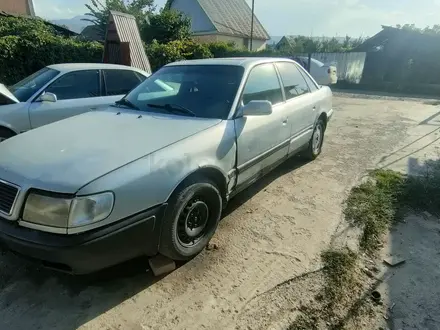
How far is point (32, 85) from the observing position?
503 cm

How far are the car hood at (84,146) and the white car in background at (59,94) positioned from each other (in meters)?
1.67

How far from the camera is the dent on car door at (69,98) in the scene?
473 cm

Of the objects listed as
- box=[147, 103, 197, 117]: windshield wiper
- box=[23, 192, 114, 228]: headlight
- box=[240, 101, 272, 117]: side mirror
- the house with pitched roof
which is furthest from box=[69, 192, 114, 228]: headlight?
the house with pitched roof

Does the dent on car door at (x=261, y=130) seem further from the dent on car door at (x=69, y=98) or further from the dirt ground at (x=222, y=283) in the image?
the dent on car door at (x=69, y=98)

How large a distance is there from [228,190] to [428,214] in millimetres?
2381

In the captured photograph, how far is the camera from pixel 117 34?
A: 10.3 meters

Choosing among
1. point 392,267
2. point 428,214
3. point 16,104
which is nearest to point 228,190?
point 392,267

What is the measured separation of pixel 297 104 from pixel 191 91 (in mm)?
1555

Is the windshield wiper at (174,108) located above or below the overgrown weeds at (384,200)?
above

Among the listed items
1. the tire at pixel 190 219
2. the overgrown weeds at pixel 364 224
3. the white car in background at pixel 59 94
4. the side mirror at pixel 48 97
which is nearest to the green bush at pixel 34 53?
the white car in background at pixel 59 94

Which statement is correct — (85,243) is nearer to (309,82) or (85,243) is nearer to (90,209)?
(90,209)

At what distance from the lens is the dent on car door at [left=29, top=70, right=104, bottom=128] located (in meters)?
4.73

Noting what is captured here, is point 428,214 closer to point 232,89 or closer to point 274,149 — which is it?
point 274,149

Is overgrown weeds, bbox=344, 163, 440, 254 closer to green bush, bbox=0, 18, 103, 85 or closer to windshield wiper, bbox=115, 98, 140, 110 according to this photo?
windshield wiper, bbox=115, 98, 140, 110
